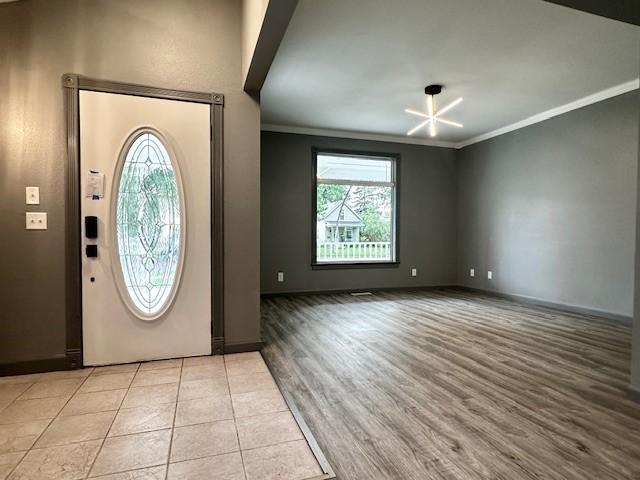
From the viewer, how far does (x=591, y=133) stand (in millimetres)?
4371

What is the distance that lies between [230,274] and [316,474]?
177cm

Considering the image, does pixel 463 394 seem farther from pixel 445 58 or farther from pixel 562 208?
pixel 562 208

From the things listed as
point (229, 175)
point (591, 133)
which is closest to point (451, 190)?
point (591, 133)

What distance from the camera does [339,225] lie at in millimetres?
6102

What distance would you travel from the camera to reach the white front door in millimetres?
2584

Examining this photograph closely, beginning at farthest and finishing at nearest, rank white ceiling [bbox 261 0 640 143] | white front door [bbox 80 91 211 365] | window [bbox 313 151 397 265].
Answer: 1. window [bbox 313 151 397 265]
2. white ceiling [bbox 261 0 640 143]
3. white front door [bbox 80 91 211 365]

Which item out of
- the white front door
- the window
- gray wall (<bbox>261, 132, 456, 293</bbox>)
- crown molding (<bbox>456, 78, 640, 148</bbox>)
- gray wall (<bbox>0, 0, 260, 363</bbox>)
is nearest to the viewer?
gray wall (<bbox>0, 0, 260, 363</bbox>)

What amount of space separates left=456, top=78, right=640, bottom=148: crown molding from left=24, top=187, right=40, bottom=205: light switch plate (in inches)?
231

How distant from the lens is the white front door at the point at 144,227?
8.48 feet

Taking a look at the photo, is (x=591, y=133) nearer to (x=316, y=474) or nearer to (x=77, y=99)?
(x=316, y=474)

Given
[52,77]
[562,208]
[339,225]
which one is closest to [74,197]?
[52,77]

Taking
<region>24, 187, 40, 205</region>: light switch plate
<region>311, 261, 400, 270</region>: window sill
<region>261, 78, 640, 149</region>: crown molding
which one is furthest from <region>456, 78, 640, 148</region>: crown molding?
<region>24, 187, 40, 205</region>: light switch plate

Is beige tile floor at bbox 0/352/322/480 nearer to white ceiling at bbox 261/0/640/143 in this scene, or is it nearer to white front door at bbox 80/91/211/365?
white front door at bbox 80/91/211/365

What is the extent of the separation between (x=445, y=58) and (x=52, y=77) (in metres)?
3.35
